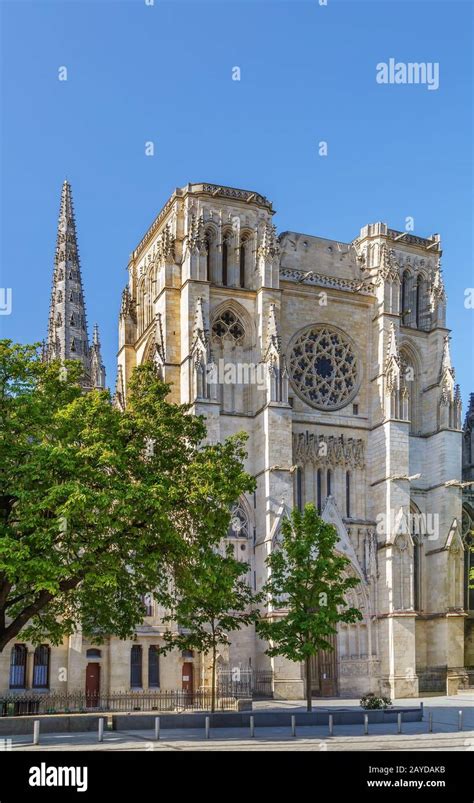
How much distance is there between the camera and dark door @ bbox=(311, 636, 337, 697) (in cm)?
4559

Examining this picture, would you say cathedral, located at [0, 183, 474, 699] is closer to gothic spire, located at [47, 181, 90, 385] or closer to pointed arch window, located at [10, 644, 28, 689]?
pointed arch window, located at [10, 644, 28, 689]

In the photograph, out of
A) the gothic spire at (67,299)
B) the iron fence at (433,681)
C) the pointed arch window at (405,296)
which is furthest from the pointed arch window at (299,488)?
the gothic spire at (67,299)

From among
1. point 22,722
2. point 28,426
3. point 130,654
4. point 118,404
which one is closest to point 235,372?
point 118,404

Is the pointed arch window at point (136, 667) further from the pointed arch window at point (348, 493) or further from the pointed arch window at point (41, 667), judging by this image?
the pointed arch window at point (348, 493)

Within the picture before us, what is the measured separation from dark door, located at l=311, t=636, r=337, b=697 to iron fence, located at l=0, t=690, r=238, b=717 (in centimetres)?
729

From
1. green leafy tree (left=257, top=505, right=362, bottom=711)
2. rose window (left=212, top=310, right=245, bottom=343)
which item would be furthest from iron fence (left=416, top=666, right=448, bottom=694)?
rose window (left=212, top=310, right=245, bottom=343)

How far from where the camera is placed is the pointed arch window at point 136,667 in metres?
40.5

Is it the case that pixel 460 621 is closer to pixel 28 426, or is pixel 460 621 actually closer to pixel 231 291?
pixel 231 291

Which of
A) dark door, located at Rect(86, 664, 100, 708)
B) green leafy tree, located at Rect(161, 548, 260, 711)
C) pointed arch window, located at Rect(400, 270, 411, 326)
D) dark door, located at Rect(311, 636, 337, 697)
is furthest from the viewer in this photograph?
pointed arch window, located at Rect(400, 270, 411, 326)

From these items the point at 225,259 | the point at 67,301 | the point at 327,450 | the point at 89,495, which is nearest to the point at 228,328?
the point at 225,259

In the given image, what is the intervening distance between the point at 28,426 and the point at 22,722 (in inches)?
284

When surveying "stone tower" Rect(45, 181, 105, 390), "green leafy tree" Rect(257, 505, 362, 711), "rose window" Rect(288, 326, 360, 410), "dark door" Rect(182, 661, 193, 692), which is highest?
"stone tower" Rect(45, 181, 105, 390)

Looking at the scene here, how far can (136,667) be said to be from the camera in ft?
134

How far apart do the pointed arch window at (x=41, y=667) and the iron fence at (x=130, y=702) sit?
76 centimetres
